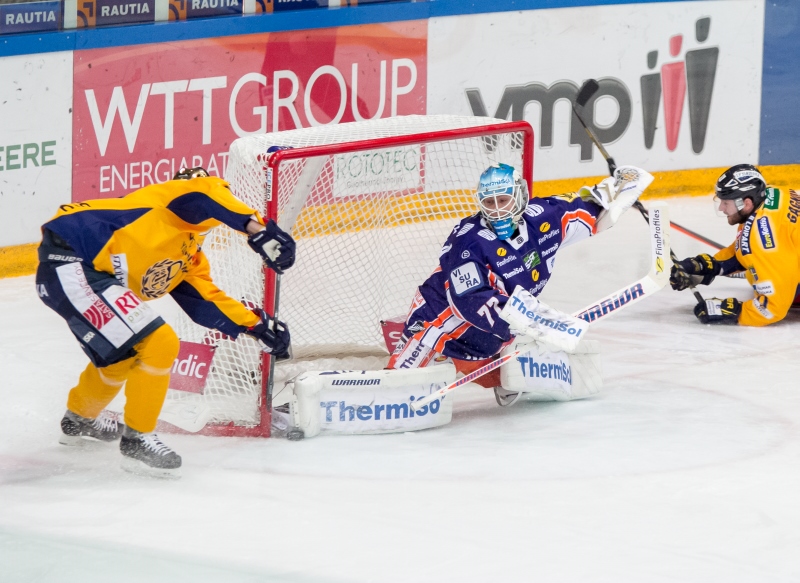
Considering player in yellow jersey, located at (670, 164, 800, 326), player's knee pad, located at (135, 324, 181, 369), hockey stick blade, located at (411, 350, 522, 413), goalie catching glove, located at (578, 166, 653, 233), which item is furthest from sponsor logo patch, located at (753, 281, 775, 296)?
player's knee pad, located at (135, 324, 181, 369)

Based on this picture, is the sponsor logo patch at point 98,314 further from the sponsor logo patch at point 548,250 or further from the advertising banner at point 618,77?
the advertising banner at point 618,77

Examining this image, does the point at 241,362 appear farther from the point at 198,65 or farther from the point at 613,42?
the point at 613,42

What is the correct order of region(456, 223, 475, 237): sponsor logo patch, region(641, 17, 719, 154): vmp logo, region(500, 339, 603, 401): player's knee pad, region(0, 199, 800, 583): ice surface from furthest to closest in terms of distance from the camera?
region(641, 17, 719, 154): vmp logo, region(500, 339, 603, 401): player's knee pad, region(456, 223, 475, 237): sponsor logo patch, region(0, 199, 800, 583): ice surface

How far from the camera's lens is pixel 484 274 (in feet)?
13.7

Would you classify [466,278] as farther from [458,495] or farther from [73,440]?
[73,440]

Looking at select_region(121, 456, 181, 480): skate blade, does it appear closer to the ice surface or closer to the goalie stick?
the ice surface

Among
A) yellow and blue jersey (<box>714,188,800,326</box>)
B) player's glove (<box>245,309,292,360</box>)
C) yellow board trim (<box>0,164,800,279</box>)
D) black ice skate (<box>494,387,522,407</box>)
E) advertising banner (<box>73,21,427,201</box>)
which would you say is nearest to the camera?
player's glove (<box>245,309,292,360</box>)

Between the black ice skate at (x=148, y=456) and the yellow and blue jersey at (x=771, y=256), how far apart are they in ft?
9.00

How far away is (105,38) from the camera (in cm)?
591

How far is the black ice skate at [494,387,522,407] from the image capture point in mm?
4543

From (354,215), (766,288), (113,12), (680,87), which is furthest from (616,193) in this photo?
(680,87)

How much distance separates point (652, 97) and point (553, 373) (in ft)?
11.1

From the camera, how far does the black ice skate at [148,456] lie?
3.77 meters

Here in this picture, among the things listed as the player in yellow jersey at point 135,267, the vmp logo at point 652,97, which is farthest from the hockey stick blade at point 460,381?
the vmp logo at point 652,97
